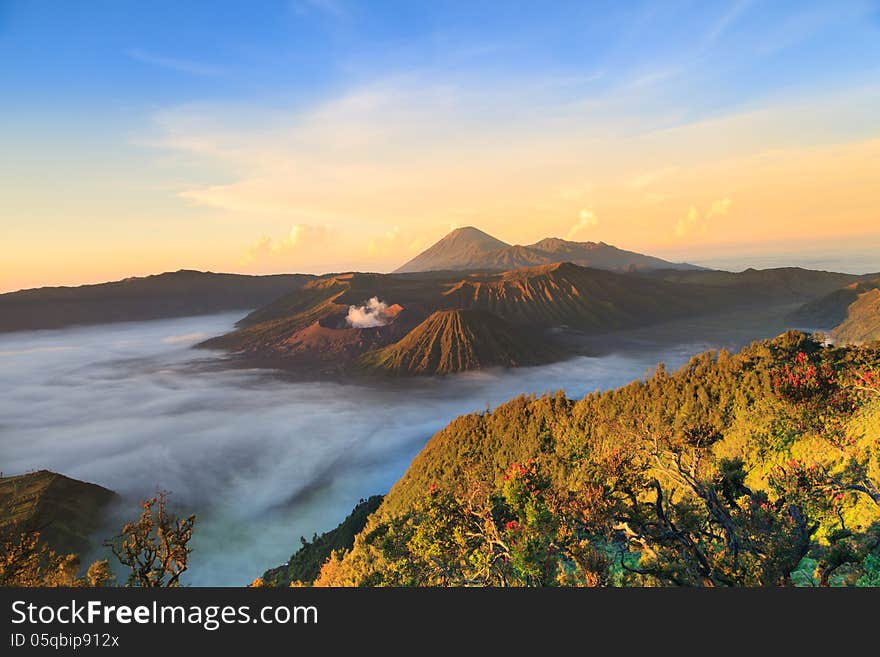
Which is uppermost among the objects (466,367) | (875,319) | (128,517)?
(875,319)

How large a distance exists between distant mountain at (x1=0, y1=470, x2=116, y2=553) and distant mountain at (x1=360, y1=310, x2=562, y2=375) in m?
118

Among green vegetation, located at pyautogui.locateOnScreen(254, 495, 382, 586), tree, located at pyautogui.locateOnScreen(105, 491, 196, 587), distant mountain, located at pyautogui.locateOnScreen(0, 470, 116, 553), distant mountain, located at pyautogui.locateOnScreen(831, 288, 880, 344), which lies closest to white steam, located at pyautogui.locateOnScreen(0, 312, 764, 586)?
distant mountain, located at pyautogui.locateOnScreen(0, 470, 116, 553)

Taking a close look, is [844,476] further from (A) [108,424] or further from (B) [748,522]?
(A) [108,424]

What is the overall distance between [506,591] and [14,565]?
17.7 meters

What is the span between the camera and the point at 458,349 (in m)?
186

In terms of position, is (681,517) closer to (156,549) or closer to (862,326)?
(156,549)

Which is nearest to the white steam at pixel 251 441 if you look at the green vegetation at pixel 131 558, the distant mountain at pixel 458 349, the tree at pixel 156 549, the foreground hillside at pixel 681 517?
the distant mountain at pixel 458 349

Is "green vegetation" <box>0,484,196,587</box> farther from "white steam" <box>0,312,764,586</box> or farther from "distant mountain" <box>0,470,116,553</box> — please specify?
"distant mountain" <box>0,470,116,553</box>

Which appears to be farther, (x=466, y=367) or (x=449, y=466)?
(x=466, y=367)

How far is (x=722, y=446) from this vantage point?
83.4 ft

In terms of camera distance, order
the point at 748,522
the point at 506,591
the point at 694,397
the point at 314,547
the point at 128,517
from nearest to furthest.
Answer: the point at 506,591
the point at 748,522
the point at 694,397
the point at 314,547
the point at 128,517

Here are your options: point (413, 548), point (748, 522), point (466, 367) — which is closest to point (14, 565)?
point (413, 548)

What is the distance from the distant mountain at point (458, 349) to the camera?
182250 mm

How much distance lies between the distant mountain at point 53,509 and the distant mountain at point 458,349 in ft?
387
